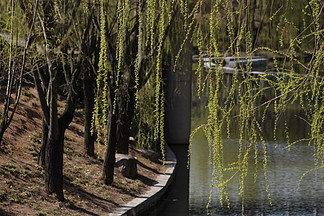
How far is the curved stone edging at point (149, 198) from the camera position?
461 inches

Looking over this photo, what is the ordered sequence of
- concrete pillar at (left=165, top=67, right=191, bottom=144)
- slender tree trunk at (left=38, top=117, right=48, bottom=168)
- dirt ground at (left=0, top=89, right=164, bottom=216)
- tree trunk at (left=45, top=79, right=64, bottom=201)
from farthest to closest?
concrete pillar at (left=165, top=67, right=191, bottom=144) < slender tree trunk at (left=38, top=117, right=48, bottom=168) < tree trunk at (left=45, top=79, right=64, bottom=201) < dirt ground at (left=0, top=89, right=164, bottom=216)

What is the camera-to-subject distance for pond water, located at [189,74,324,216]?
1311 cm

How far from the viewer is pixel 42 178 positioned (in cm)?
1202

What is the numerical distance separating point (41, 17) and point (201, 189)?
6.60 meters

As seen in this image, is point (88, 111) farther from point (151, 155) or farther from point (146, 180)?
point (151, 155)

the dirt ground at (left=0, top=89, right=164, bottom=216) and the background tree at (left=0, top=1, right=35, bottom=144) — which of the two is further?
the dirt ground at (left=0, top=89, right=164, bottom=216)

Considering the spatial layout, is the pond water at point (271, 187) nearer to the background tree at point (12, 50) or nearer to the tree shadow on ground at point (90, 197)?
the tree shadow on ground at point (90, 197)

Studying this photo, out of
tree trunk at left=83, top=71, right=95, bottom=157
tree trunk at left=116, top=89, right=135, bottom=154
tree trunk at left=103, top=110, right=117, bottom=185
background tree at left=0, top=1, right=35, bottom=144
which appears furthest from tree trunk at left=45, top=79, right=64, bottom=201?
tree trunk at left=83, top=71, right=95, bottom=157

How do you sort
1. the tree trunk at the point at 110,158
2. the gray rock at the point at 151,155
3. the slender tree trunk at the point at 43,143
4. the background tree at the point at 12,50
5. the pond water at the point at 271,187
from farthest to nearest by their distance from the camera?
the gray rock at the point at 151,155 < the tree trunk at the point at 110,158 < the pond water at the point at 271,187 < the slender tree trunk at the point at 43,143 < the background tree at the point at 12,50

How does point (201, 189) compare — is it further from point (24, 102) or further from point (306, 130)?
point (306, 130)

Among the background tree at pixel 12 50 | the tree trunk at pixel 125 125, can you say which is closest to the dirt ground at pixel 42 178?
the tree trunk at pixel 125 125

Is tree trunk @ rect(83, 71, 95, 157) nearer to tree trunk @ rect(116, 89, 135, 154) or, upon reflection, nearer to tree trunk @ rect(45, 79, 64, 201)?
tree trunk @ rect(116, 89, 135, 154)

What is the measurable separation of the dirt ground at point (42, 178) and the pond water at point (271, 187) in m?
1.16

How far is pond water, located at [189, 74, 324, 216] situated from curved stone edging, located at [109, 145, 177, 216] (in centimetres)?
56
